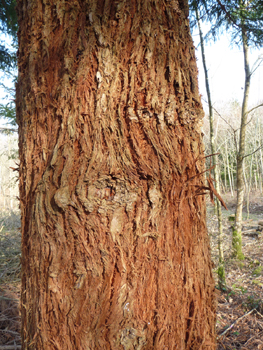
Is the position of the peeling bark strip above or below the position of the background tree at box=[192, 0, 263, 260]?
below

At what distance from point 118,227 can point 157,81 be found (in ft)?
2.06

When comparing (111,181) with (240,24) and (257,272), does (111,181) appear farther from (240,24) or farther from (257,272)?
(257,272)

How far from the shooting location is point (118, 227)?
101cm

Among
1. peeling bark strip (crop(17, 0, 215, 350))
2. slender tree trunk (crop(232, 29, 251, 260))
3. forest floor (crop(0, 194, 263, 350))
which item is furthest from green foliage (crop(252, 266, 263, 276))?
peeling bark strip (crop(17, 0, 215, 350))

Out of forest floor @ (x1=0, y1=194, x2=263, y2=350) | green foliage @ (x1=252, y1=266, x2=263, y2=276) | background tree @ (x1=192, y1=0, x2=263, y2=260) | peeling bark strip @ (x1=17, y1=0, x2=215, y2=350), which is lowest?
green foliage @ (x1=252, y1=266, x2=263, y2=276)

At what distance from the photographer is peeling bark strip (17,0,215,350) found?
0.99 m

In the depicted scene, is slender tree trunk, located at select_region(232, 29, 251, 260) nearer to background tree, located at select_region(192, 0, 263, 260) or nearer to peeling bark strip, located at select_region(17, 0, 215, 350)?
background tree, located at select_region(192, 0, 263, 260)

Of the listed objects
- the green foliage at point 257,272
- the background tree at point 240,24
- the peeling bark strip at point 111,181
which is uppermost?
the background tree at point 240,24

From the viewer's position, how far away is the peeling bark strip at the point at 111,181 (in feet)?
3.26

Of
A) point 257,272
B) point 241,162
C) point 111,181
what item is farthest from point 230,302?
point 111,181

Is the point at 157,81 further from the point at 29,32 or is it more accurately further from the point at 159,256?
the point at 159,256

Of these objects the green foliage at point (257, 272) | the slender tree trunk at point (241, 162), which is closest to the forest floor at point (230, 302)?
the green foliage at point (257, 272)

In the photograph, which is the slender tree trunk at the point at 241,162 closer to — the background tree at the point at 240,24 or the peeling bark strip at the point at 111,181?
the background tree at the point at 240,24

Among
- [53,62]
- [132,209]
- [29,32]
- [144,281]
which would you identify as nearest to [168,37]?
[53,62]
